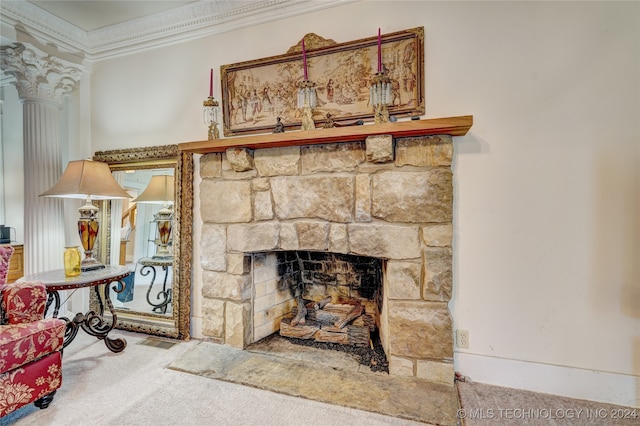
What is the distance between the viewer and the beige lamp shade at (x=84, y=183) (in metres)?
2.07

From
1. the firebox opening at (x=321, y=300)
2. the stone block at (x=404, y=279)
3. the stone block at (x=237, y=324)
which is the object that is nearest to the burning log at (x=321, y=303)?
the firebox opening at (x=321, y=300)

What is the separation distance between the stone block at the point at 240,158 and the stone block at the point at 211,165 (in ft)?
0.55

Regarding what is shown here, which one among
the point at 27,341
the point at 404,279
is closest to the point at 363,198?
the point at 404,279

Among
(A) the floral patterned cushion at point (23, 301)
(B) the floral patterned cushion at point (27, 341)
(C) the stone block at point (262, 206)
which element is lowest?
(B) the floral patterned cushion at point (27, 341)

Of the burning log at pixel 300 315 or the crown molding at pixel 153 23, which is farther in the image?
the burning log at pixel 300 315

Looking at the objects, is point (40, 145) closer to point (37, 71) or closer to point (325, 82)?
point (37, 71)

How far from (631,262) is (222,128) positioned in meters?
2.82

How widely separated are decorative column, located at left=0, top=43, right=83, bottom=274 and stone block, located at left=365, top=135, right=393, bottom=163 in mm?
2957

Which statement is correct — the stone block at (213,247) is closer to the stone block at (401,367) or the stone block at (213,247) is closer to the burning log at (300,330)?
the burning log at (300,330)

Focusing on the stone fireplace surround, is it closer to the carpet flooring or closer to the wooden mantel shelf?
the wooden mantel shelf

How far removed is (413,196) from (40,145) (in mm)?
3309

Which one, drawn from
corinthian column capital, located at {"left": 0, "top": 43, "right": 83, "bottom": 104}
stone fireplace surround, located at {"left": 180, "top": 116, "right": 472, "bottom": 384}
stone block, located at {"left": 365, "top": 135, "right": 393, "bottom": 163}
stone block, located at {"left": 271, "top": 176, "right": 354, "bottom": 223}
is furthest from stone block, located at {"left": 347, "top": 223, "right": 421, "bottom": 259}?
corinthian column capital, located at {"left": 0, "top": 43, "right": 83, "bottom": 104}

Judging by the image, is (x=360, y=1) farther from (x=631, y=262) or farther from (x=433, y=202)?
(x=631, y=262)

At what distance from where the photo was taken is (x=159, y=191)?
252 cm
